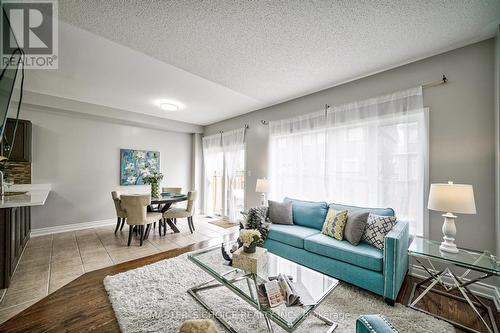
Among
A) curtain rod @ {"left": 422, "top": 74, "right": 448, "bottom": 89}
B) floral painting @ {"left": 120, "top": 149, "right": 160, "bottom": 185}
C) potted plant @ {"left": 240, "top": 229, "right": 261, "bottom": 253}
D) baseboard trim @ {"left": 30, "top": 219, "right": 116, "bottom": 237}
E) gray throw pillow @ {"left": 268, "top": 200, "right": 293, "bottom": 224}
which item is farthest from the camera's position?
floral painting @ {"left": 120, "top": 149, "right": 160, "bottom": 185}

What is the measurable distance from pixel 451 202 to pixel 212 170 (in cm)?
501

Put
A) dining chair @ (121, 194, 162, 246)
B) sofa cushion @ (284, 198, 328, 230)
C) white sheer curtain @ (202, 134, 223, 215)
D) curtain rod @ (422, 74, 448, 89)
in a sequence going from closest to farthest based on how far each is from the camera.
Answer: curtain rod @ (422, 74, 448, 89)
sofa cushion @ (284, 198, 328, 230)
dining chair @ (121, 194, 162, 246)
white sheer curtain @ (202, 134, 223, 215)

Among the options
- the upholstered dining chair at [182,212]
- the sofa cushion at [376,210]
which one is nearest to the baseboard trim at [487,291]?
the sofa cushion at [376,210]

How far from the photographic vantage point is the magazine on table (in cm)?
142

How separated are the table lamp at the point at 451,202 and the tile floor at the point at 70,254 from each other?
335 cm

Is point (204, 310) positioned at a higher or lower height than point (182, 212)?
lower

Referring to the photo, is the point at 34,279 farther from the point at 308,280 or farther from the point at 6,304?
the point at 308,280

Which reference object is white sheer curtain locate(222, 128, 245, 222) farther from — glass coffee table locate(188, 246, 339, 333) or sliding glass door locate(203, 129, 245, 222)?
glass coffee table locate(188, 246, 339, 333)

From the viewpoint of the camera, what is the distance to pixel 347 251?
86.1 inches

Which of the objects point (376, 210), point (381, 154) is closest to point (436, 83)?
point (381, 154)

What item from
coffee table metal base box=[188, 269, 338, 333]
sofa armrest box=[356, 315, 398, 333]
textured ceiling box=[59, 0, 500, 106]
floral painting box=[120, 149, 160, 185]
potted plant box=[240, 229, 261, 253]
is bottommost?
coffee table metal base box=[188, 269, 338, 333]

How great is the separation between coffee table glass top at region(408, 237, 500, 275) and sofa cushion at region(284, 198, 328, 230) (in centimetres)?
108

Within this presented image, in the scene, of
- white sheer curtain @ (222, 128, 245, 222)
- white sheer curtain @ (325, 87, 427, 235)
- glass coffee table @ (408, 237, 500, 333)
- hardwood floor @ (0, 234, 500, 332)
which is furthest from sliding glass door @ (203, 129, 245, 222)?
glass coffee table @ (408, 237, 500, 333)

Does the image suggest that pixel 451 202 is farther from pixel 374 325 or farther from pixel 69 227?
pixel 69 227
